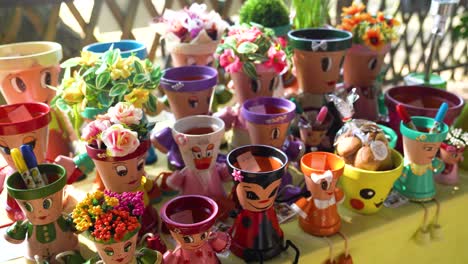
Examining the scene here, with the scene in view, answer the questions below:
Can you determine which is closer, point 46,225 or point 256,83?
point 46,225

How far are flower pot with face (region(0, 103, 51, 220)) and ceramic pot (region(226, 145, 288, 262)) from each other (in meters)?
0.31

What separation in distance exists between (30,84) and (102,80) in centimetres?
20

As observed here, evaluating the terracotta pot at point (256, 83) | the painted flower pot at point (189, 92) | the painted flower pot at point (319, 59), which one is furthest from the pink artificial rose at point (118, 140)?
the painted flower pot at point (319, 59)

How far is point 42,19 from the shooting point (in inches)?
45.8

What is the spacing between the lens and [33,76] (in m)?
0.83

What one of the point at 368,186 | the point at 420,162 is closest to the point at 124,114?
the point at 368,186


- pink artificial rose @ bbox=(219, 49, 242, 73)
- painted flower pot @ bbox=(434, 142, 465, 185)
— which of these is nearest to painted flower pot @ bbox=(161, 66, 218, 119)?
pink artificial rose @ bbox=(219, 49, 242, 73)

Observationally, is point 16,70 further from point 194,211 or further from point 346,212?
point 346,212

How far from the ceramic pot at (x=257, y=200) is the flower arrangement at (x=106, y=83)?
0.19 m

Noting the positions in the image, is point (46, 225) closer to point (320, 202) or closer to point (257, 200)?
point (257, 200)

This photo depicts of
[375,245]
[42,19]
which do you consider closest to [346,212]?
[375,245]

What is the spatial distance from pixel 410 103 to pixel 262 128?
1.24 ft

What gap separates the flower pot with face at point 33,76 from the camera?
0.81 m

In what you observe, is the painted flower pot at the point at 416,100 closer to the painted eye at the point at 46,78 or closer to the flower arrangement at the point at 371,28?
the flower arrangement at the point at 371,28
